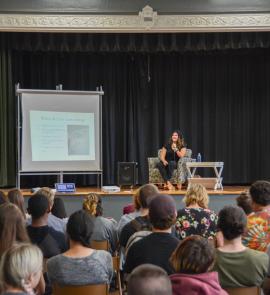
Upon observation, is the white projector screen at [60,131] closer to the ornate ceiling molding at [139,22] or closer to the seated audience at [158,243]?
the ornate ceiling molding at [139,22]

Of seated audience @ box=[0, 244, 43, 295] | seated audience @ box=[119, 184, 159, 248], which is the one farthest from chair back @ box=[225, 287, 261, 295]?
seated audience @ box=[0, 244, 43, 295]

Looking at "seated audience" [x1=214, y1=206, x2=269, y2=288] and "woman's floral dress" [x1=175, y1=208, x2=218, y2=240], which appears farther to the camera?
"woman's floral dress" [x1=175, y1=208, x2=218, y2=240]

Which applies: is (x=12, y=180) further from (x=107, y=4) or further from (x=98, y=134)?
(x=107, y=4)

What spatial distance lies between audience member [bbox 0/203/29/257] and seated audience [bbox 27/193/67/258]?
0.47 metres

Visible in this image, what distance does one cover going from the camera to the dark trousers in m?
8.55

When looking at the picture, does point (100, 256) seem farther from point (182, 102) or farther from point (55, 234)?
point (182, 102)

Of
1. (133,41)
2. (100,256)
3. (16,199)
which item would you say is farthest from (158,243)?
(133,41)

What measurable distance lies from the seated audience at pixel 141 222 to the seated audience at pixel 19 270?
144 cm

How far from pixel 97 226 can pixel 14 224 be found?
121 centimetres

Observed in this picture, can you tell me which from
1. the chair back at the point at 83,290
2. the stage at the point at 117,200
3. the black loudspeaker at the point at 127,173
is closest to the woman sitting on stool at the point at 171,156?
the black loudspeaker at the point at 127,173

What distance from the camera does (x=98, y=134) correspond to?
29.7ft

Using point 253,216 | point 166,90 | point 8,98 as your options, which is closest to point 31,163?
point 8,98

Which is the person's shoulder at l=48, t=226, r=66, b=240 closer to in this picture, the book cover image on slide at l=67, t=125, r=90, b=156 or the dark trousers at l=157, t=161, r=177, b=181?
the dark trousers at l=157, t=161, r=177, b=181

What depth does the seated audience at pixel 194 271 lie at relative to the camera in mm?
2006
